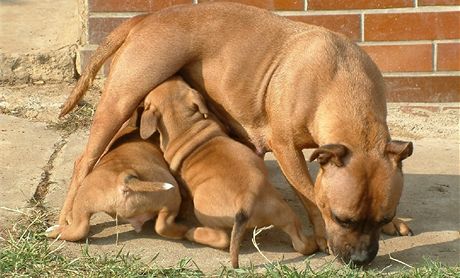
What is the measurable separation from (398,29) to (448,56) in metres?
0.46

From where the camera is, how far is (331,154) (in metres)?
5.56

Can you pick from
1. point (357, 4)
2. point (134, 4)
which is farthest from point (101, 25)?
point (357, 4)

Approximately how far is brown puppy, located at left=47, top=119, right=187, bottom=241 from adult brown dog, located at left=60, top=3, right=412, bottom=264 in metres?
0.30

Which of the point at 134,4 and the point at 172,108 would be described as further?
the point at 134,4

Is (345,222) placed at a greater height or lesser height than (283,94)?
lesser

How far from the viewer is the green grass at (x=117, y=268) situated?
555 centimetres

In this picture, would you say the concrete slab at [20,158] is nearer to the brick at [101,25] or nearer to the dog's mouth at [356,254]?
the brick at [101,25]

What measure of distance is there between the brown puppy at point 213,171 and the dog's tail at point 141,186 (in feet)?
0.93

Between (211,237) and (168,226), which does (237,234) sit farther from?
(168,226)

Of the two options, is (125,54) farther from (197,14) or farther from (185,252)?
(185,252)

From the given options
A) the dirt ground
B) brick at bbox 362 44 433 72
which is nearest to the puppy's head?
the dirt ground

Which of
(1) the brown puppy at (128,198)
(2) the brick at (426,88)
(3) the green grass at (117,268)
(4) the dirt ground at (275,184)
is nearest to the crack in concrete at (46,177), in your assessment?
(4) the dirt ground at (275,184)

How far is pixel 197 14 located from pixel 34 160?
1.59 metres

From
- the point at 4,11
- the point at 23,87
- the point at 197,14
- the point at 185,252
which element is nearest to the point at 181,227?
the point at 185,252
